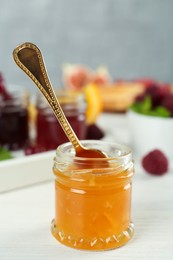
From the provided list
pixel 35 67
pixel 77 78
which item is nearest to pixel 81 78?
pixel 77 78

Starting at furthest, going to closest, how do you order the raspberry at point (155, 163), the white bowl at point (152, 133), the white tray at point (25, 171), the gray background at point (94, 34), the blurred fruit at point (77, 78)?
the gray background at point (94, 34), the blurred fruit at point (77, 78), the white bowl at point (152, 133), the raspberry at point (155, 163), the white tray at point (25, 171)

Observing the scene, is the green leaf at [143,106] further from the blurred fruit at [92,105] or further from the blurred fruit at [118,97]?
the blurred fruit at [118,97]

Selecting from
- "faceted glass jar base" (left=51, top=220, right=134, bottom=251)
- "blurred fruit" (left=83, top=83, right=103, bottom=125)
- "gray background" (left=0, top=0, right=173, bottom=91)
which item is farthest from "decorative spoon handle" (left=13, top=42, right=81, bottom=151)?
"gray background" (left=0, top=0, right=173, bottom=91)

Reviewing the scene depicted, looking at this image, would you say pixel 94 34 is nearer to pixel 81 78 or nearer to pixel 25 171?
pixel 81 78

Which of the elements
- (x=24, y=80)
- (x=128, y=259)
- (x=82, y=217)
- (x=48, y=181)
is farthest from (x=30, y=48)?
(x=24, y=80)

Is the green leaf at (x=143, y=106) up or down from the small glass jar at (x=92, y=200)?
up

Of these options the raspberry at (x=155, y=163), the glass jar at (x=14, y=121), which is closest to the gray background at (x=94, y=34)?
the glass jar at (x=14, y=121)

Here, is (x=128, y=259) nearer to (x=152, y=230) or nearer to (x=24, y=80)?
(x=152, y=230)

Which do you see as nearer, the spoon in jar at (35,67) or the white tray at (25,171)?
the spoon in jar at (35,67)
